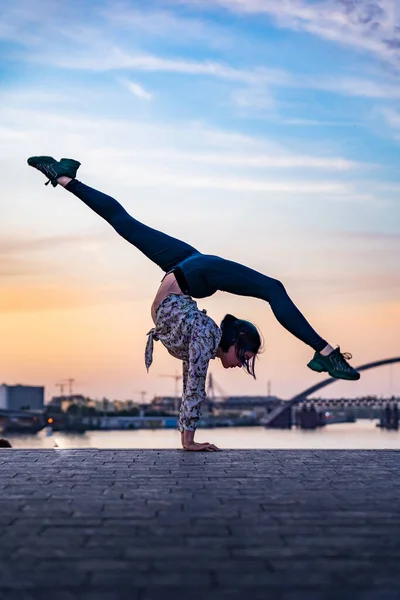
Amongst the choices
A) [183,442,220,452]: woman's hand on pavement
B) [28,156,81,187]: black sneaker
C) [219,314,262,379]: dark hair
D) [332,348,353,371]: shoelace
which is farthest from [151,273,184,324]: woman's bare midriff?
[332,348,353,371]: shoelace

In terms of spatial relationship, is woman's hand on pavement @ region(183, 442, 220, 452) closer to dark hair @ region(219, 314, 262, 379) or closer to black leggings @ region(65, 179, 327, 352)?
dark hair @ region(219, 314, 262, 379)

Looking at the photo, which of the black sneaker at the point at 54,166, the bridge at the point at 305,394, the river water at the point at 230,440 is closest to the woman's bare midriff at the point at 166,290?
the black sneaker at the point at 54,166

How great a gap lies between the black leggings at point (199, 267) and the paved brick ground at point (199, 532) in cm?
139

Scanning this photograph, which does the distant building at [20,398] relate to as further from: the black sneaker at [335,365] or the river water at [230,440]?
the black sneaker at [335,365]

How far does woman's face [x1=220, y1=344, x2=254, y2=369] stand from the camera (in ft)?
21.2

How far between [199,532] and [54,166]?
4.65 m

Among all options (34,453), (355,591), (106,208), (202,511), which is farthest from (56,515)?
(106,208)

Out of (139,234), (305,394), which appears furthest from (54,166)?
(305,394)

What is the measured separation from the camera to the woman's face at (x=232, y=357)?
21.2 ft

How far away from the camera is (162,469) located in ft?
16.8

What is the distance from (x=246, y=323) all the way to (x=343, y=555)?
403 centimetres

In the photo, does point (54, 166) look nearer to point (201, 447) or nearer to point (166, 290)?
point (166, 290)

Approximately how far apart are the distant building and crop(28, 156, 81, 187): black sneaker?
126 metres

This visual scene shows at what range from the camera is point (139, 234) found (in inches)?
270
